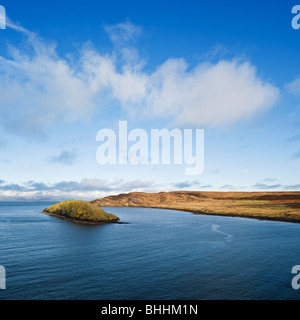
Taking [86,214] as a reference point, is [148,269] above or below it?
above

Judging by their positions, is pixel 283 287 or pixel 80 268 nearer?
pixel 283 287

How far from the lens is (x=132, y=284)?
21469 mm

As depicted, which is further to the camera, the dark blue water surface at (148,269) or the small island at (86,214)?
the small island at (86,214)

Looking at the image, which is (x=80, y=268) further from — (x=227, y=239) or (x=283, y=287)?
(x=227, y=239)

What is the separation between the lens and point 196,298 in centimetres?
1870

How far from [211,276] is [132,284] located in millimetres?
9231

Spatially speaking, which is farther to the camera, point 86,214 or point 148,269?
point 86,214

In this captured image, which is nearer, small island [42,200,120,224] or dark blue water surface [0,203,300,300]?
dark blue water surface [0,203,300,300]

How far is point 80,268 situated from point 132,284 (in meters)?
8.70
